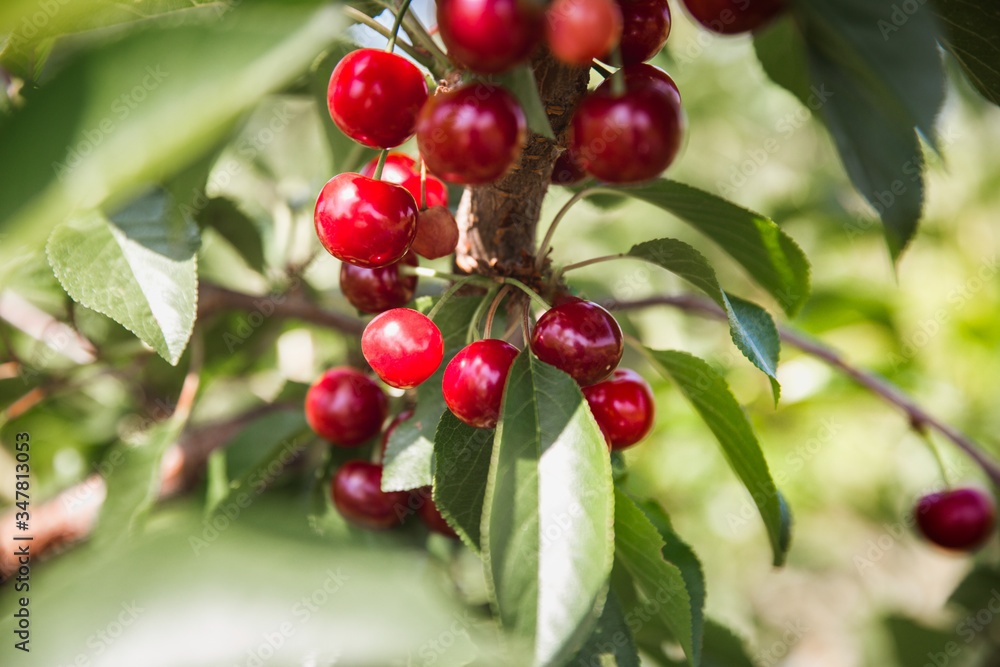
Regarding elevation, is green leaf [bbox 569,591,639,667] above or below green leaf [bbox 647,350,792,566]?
below

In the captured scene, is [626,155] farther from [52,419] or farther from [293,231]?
[52,419]

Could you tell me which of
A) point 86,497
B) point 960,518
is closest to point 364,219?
point 86,497

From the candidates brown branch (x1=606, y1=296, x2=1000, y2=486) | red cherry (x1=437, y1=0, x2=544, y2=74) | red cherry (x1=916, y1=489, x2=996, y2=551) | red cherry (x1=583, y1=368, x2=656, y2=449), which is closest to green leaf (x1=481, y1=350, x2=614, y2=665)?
red cherry (x1=583, y1=368, x2=656, y2=449)

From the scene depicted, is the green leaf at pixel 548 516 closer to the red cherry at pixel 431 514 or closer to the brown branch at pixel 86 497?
the red cherry at pixel 431 514

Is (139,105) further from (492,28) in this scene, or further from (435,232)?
(435,232)

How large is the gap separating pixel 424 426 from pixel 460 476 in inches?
4.0

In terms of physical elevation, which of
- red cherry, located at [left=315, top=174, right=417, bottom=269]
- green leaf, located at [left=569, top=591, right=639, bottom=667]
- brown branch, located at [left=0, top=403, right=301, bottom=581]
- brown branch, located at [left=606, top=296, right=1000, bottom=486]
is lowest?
brown branch, located at [left=0, top=403, right=301, bottom=581]

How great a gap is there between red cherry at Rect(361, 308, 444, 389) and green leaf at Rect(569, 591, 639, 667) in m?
0.33

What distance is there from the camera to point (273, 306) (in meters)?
0.99

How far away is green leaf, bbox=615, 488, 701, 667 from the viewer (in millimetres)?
523

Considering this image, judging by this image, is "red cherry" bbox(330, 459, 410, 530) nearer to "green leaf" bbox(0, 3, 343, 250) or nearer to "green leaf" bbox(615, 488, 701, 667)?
"green leaf" bbox(615, 488, 701, 667)

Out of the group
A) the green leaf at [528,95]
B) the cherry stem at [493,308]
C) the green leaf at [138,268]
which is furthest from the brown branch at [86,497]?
the green leaf at [528,95]

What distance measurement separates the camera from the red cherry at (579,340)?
0.53 metres

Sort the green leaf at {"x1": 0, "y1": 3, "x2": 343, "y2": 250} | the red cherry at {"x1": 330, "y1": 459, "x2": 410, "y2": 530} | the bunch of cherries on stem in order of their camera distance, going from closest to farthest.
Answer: the green leaf at {"x1": 0, "y1": 3, "x2": 343, "y2": 250}
the bunch of cherries on stem
the red cherry at {"x1": 330, "y1": 459, "x2": 410, "y2": 530}
